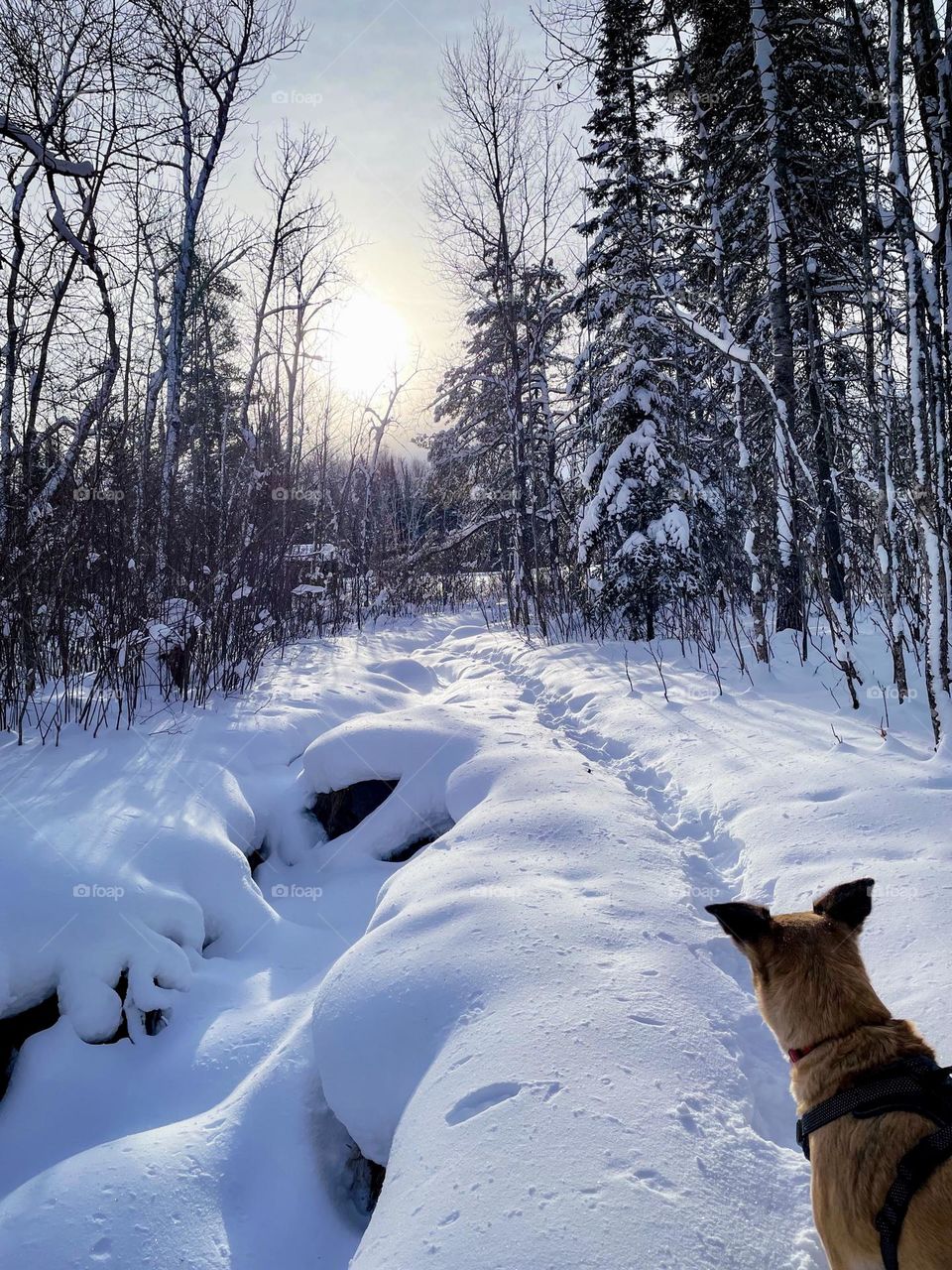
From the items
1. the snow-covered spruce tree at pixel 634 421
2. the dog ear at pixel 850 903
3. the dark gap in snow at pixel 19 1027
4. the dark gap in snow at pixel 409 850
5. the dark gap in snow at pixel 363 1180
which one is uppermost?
the snow-covered spruce tree at pixel 634 421

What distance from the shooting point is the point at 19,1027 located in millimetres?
2711

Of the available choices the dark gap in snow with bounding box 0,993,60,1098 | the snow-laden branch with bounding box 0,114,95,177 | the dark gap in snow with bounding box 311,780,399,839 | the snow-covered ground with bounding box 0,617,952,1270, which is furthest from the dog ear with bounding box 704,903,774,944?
the snow-laden branch with bounding box 0,114,95,177

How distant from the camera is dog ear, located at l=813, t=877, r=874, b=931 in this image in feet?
4.85

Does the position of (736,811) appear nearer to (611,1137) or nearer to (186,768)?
(611,1137)

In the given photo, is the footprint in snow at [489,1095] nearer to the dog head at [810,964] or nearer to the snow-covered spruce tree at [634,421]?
the dog head at [810,964]

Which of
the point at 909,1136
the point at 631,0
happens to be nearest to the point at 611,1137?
the point at 909,1136

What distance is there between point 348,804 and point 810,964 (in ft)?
13.4

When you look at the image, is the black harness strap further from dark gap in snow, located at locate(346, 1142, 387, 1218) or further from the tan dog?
dark gap in snow, located at locate(346, 1142, 387, 1218)

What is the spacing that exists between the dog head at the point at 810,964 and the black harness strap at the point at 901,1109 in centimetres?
14

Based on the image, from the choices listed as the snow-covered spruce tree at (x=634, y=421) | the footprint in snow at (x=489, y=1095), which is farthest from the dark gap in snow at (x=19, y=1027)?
the snow-covered spruce tree at (x=634, y=421)

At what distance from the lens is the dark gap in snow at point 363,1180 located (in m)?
2.13

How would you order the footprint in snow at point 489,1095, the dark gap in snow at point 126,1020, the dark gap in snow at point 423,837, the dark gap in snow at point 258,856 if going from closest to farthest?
the footprint in snow at point 489,1095 < the dark gap in snow at point 126,1020 < the dark gap in snow at point 258,856 < the dark gap in snow at point 423,837

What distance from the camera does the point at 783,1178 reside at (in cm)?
163

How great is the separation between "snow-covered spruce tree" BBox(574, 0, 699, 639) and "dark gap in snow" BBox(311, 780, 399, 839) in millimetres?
6332
